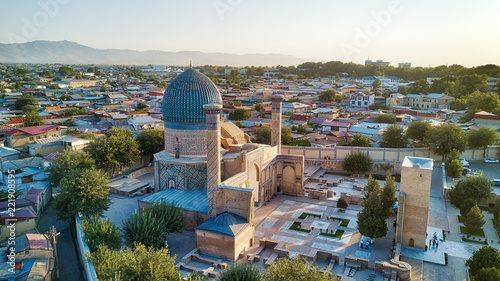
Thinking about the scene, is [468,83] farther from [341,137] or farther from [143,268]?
[143,268]

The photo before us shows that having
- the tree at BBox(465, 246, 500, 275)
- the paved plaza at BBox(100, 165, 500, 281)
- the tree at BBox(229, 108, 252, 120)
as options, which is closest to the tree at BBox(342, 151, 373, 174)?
the paved plaza at BBox(100, 165, 500, 281)

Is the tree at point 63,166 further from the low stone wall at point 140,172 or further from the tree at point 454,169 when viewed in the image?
the tree at point 454,169

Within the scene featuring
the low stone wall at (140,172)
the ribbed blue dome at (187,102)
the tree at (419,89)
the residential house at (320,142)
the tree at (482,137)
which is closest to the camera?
the ribbed blue dome at (187,102)

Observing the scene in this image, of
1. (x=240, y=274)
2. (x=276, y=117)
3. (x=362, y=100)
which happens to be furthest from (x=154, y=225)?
(x=362, y=100)

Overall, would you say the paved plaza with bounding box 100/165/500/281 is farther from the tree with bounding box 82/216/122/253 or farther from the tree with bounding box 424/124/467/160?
the tree with bounding box 424/124/467/160

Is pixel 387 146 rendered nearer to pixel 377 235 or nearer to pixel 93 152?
pixel 377 235

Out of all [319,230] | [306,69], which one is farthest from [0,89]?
[306,69]

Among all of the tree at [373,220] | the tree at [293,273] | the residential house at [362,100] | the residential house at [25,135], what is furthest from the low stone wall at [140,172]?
the residential house at [362,100]
